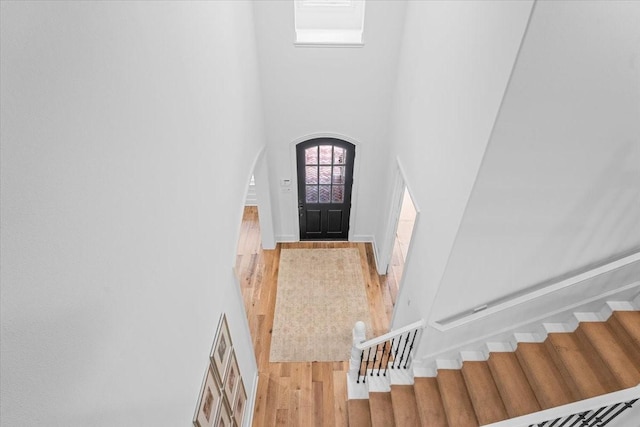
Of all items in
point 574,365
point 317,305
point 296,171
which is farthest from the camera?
point 296,171

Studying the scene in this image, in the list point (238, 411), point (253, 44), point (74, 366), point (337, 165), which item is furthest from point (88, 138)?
point (337, 165)

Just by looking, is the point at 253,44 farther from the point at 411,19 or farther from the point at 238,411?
the point at 238,411

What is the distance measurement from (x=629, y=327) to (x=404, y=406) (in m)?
2.13

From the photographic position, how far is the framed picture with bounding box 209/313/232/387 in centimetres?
283

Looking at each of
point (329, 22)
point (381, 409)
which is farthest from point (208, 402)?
Result: point (329, 22)

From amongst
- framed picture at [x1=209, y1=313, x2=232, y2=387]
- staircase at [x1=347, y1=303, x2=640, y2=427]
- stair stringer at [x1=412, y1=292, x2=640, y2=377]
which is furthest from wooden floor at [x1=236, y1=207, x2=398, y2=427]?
framed picture at [x1=209, y1=313, x2=232, y2=387]

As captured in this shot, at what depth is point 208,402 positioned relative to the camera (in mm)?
2705

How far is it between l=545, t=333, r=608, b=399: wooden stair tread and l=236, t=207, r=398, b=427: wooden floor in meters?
2.40

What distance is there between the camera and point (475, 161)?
7.93 ft

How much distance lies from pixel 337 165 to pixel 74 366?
4979mm

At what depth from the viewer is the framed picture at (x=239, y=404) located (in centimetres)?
353

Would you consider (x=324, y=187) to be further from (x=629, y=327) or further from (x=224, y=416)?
(x=629, y=327)

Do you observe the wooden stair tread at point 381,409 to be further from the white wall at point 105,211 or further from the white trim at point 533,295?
the white wall at point 105,211

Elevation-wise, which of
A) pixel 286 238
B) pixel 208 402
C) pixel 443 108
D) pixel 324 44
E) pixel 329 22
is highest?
pixel 329 22
